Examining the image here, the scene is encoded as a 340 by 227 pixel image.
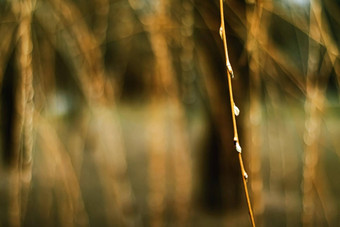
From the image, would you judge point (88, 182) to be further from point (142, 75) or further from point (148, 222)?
point (142, 75)

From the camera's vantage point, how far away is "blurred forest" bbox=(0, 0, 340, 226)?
2.40ft

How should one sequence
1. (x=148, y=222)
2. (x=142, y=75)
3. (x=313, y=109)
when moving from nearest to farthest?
(x=313, y=109)
(x=148, y=222)
(x=142, y=75)

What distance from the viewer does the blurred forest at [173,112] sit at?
73 cm

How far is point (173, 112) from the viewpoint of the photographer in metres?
1.01

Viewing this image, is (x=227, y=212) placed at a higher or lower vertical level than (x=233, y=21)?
lower

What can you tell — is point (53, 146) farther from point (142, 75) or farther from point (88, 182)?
point (142, 75)

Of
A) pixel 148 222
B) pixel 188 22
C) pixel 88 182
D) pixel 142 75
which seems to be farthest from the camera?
pixel 142 75

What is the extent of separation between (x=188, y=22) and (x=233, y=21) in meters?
0.36

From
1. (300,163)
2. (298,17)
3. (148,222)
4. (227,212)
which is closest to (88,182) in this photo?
(148,222)

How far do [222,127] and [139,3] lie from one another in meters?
0.58

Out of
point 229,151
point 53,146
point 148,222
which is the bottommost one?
point 148,222

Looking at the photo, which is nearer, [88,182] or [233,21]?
[233,21]

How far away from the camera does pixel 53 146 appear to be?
0.72 meters

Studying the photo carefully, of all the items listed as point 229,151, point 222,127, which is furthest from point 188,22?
point 229,151
